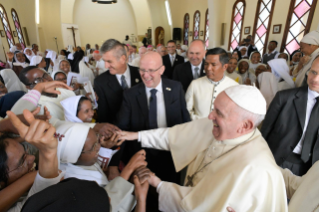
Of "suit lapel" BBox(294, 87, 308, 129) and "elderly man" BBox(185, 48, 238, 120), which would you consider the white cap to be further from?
"elderly man" BBox(185, 48, 238, 120)

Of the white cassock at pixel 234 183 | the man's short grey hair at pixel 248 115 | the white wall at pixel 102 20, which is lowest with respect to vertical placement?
the white cassock at pixel 234 183

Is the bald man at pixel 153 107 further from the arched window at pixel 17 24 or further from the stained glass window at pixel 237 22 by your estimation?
the arched window at pixel 17 24

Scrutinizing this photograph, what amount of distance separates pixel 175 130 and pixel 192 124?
0.22 meters

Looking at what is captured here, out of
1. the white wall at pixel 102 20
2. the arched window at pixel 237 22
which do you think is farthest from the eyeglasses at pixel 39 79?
the white wall at pixel 102 20

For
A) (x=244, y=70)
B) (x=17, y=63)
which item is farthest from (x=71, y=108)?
(x=17, y=63)

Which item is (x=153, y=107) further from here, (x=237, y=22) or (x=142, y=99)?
(x=237, y=22)

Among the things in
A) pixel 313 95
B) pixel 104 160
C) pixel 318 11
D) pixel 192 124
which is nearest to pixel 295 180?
pixel 192 124

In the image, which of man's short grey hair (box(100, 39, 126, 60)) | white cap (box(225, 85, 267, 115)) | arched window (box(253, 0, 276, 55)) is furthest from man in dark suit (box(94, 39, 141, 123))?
arched window (box(253, 0, 276, 55))

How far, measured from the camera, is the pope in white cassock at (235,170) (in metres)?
1.18

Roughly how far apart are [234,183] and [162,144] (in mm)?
960

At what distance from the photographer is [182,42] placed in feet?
54.4

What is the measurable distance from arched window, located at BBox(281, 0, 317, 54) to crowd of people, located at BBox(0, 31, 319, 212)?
5.41 m

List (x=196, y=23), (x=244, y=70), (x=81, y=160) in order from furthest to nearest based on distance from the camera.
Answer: (x=196, y=23)
(x=244, y=70)
(x=81, y=160)

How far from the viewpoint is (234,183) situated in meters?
1.21
